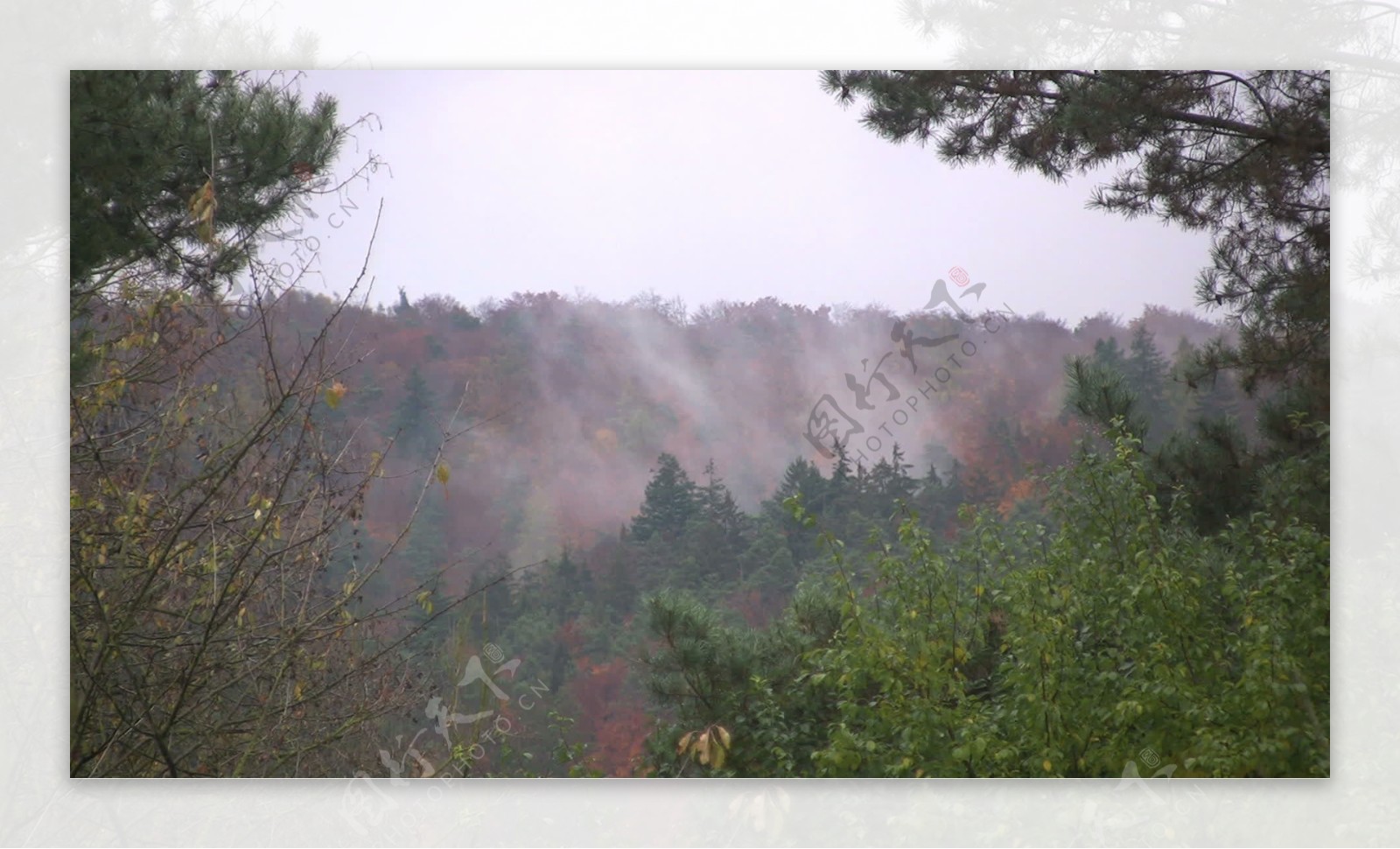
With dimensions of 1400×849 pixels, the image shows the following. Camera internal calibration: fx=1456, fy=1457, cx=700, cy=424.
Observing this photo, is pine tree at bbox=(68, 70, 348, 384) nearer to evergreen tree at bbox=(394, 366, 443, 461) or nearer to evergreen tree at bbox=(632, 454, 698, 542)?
evergreen tree at bbox=(394, 366, 443, 461)

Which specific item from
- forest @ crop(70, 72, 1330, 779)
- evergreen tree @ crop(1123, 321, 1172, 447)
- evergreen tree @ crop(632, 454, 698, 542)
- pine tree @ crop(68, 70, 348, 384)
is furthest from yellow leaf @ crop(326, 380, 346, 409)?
evergreen tree @ crop(1123, 321, 1172, 447)

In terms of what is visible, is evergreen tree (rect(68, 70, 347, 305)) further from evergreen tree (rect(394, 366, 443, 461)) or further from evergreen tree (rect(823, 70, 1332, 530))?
evergreen tree (rect(823, 70, 1332, 530))

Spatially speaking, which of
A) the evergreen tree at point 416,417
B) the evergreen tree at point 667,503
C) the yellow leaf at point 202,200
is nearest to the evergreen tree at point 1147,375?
the evergreen tree at point 667,503

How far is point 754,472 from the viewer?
14.0ft

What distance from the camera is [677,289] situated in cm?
425

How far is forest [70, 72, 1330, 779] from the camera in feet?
13.7

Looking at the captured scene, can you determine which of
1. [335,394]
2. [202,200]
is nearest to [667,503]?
[335,394]

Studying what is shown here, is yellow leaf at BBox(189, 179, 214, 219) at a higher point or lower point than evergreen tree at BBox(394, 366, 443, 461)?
higher

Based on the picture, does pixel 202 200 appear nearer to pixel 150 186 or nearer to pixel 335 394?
pixel 150 186

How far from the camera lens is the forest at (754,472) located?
4.18 metres

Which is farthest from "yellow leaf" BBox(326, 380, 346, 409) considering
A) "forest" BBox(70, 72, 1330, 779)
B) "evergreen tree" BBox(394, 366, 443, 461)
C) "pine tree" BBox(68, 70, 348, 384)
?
"pine tree" BBox(68, 70, 348, 384)

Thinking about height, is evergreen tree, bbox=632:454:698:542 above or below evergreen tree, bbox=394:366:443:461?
below

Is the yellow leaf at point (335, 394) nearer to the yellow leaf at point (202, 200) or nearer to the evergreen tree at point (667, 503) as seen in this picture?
the yellow leaf at point (202, 200)

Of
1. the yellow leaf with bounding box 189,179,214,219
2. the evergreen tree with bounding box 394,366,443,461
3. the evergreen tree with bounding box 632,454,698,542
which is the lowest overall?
the evergreen tree with bounding box 632,454,698,542
